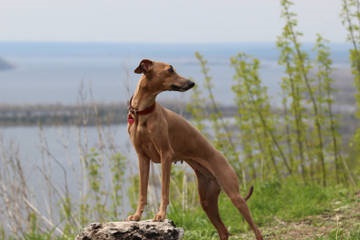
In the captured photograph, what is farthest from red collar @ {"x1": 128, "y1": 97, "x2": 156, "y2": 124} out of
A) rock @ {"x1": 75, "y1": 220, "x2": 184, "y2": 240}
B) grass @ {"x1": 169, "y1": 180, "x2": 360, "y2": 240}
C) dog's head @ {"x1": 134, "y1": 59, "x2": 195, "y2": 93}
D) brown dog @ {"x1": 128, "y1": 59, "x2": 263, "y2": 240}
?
grass @ {"x1": 169, "y1": 180, "x2": 360, "y2": 240}

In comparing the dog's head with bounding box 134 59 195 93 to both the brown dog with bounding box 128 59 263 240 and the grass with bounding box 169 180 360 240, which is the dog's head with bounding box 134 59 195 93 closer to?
the brown dog with bounding box 128 59 263 240

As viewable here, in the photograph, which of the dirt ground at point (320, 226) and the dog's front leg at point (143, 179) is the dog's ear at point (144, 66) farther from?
the dirt ground at point (320, 226)

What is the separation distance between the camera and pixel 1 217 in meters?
8.30

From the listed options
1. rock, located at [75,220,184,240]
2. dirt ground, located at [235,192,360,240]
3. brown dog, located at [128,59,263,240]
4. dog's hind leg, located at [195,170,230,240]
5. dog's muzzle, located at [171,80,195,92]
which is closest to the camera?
dog's muzzle, located at [171,80,195,92]

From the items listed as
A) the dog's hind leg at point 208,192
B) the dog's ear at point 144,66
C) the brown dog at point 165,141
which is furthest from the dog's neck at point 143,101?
the dog's hind leg at point 208,192

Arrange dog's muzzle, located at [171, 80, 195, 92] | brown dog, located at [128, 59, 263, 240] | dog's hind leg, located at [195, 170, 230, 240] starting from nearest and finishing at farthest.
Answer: dog's muzzle, located at [171, 80, 195, 92] < brown dog, located at [128, 59, 263, 240] < dog's hind leg, located at [195, 170, 230, 240]

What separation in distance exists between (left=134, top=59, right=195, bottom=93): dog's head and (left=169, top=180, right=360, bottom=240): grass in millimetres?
2455

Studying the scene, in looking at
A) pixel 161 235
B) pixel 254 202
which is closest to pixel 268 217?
pixel 254 202

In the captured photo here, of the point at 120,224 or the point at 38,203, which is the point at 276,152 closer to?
the point at 38,203

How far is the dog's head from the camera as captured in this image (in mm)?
4465

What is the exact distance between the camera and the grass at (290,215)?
6.78m

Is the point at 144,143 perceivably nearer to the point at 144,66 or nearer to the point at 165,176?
the point at 165,176

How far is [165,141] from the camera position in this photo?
15.0ft

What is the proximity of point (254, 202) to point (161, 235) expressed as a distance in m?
3.57
